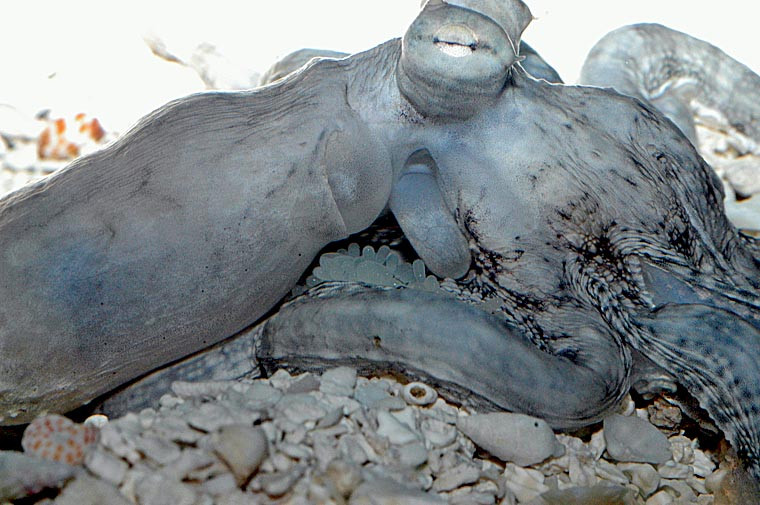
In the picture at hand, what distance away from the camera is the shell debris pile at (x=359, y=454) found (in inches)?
37.5

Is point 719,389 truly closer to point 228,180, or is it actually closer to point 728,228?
point 728,228

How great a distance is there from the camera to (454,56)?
141 centimetres

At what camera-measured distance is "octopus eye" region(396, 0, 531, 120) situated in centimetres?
140

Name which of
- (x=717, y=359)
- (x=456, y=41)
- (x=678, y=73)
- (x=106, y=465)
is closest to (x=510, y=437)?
(x=717, y=359)

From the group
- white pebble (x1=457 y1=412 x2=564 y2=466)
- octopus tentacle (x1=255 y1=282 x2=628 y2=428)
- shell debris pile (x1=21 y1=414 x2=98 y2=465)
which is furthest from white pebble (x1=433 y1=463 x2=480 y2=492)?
shell debris pile (x1=21 y1=414 x2=98 y2=465)

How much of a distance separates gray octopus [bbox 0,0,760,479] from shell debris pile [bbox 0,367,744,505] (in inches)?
3.5

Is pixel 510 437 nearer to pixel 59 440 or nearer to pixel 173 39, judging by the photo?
pixel 59 440

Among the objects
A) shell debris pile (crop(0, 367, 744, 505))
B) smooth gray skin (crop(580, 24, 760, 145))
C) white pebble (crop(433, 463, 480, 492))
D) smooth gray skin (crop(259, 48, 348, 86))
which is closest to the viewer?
shell debris pile (crop(0, 367, 744, 505))

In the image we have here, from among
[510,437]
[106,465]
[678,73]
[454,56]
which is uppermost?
[454,56]

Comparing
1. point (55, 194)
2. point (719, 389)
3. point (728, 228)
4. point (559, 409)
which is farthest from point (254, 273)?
point (728, 228)

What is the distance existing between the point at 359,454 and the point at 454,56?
86 cm

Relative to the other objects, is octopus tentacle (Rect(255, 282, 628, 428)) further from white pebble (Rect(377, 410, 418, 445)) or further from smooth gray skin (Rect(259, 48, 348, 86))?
smooth gray skin (Rect(259, 48, 348, 86))

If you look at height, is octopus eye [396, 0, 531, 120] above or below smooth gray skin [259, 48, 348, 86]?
above

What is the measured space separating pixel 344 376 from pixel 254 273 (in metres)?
0.32
